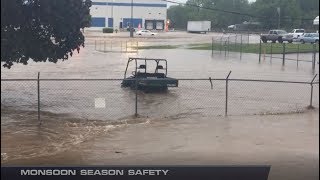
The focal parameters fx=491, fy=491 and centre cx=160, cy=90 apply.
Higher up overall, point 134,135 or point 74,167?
point 74,167

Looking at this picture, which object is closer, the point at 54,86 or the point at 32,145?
the point at 32,145

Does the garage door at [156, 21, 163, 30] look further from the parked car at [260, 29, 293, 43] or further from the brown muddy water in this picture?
the brown muddy water

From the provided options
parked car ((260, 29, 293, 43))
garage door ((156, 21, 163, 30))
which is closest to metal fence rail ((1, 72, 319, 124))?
parked car ((260, 29, 293, 43))

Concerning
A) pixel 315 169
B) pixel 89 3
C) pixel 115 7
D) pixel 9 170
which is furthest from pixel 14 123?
pixel 115 7

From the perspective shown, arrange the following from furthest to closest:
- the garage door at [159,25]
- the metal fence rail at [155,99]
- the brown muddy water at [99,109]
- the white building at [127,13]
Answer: the garage door at [159,25] → the white building at [127,13] → the metal fence rail at [155,99] → the brown muddy water at [99,109]

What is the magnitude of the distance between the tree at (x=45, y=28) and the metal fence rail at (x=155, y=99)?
33.6 inches

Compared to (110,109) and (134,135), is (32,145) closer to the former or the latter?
(134,135)

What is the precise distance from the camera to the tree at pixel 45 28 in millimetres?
10398

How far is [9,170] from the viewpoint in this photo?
347cm

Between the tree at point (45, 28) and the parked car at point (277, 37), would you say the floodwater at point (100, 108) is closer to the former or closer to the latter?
the tree at point (45, 28)

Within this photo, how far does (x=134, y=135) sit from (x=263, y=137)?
2720 millimetres

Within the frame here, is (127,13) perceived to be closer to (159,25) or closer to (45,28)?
(159,25)

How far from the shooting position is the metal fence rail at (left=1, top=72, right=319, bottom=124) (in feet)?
46.2

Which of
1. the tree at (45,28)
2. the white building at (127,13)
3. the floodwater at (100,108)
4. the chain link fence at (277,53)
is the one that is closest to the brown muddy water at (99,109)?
the floodwater at (100,108)
